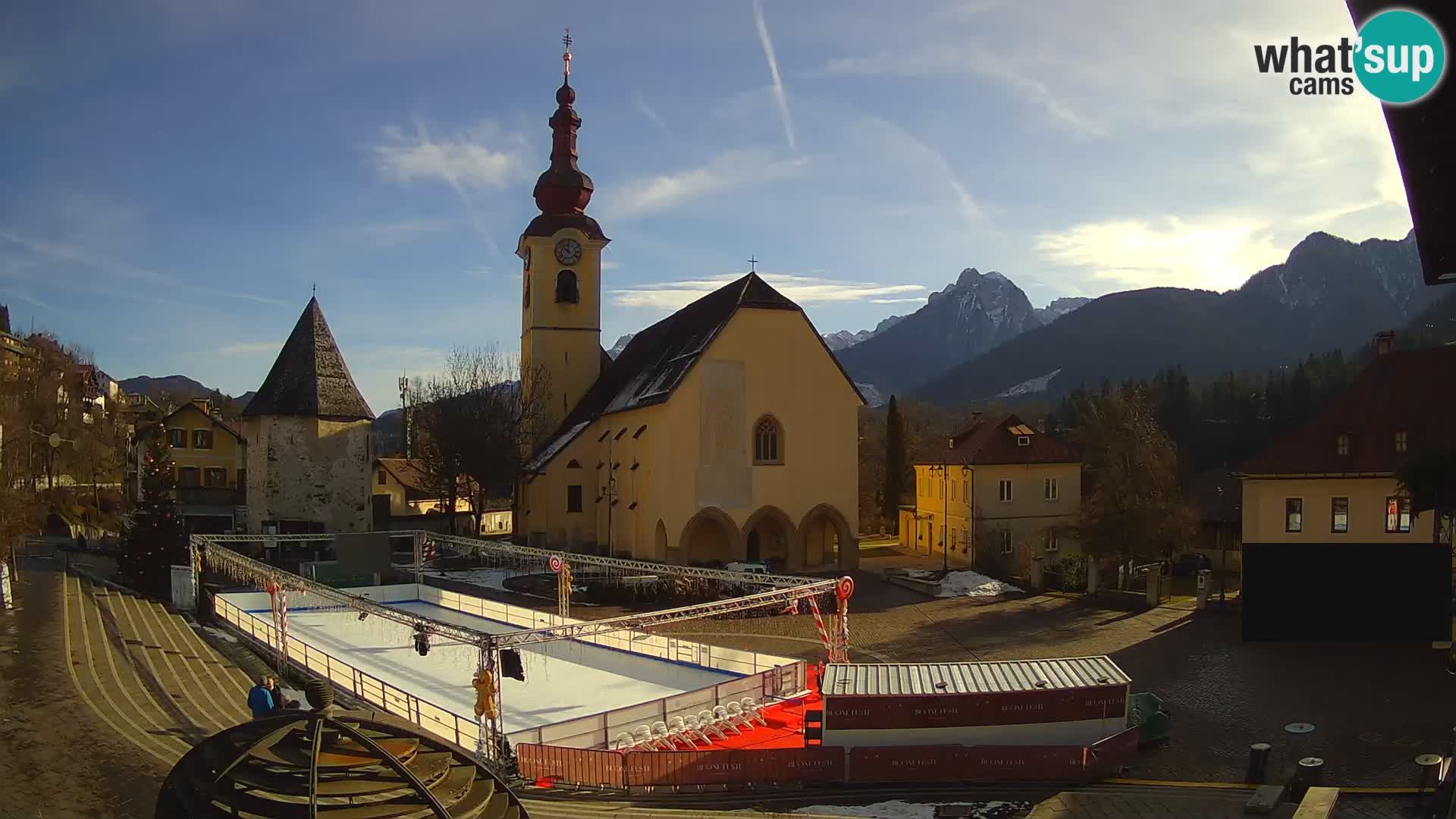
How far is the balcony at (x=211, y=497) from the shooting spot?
2194 inches

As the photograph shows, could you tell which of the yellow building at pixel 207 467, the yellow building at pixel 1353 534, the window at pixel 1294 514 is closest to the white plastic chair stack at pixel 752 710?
the yellow building at pixel 1353 534

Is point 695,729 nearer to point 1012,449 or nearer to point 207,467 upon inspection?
point 1012,449

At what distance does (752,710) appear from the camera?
18703 millimetres

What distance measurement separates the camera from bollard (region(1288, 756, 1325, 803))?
12586mm

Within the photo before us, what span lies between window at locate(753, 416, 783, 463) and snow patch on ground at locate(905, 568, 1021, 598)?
7078 mm

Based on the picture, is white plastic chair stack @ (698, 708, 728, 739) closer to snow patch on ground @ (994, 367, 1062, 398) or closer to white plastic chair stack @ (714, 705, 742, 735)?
white plastic chair stack @ (714, 705, 742, 735)

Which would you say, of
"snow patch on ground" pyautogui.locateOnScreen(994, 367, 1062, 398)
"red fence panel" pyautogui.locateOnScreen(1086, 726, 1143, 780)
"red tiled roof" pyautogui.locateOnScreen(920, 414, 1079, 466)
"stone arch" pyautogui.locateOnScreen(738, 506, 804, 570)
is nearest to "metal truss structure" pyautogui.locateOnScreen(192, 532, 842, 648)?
"stone arch" pyautogui.locateOnScreen(738, 506, 804, 570)

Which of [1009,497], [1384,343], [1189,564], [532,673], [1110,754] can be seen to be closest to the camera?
[1110,754]

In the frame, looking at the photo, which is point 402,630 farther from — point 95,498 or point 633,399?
point 95,498

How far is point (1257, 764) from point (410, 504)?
64.8m

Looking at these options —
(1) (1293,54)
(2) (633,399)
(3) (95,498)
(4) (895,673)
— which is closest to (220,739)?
(1) (1293,54)

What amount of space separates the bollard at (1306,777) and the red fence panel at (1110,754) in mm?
2570

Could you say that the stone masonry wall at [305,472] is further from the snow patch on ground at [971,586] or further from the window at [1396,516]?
the window at [1396,516]

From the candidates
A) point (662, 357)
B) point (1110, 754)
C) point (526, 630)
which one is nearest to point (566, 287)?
point (662, 357)
